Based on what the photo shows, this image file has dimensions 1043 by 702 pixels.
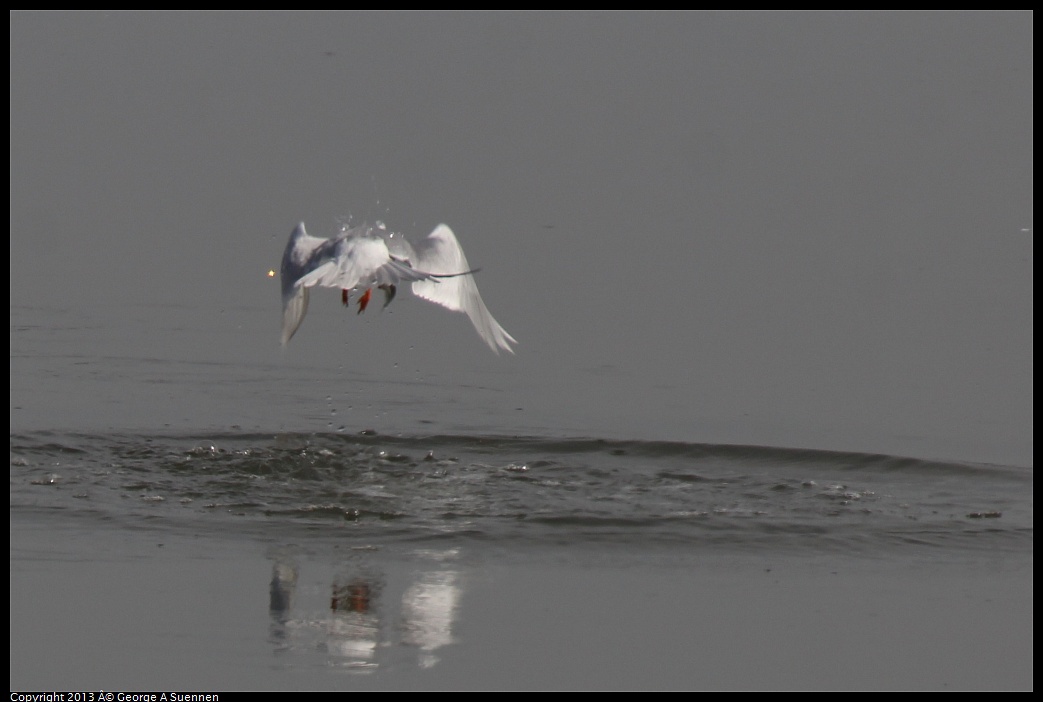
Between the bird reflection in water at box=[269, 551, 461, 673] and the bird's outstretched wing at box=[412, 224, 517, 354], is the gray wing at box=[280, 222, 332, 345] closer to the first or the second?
the bird's outstretched wing at box=[412, 224, 517, 354]

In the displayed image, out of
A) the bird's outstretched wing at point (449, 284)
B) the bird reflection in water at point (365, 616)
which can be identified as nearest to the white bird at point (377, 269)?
the bird's outstretched wing at point (449, 284)

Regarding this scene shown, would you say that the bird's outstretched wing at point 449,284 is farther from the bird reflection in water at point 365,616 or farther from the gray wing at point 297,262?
the bird reflection in water at point 365,616

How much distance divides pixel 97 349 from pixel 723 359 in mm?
3917

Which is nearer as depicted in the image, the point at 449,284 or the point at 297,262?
the point at 297,262

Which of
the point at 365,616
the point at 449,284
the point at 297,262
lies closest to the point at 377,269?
the point at 297,262

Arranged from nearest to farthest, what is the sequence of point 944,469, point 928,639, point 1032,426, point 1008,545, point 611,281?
point 928,639 → point 1008,545 → point 944,469 → point 1032,426 → point 611,281

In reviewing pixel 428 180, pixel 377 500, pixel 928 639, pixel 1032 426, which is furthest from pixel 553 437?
pixel 428 180

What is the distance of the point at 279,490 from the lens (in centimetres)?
880

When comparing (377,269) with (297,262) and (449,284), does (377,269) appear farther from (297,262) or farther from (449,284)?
(449,284)

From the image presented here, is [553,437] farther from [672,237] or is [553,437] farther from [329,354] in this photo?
[672,237]

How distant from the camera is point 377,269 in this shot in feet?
30.5

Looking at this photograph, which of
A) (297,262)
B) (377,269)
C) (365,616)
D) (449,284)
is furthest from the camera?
(449,284)

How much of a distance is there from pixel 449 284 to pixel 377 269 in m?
1.09

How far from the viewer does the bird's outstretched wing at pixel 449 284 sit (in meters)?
10.2
